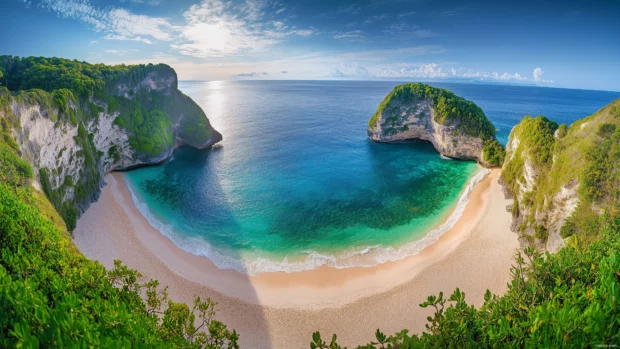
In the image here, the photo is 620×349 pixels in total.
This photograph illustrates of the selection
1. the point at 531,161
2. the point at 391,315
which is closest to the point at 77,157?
the point at 391,315

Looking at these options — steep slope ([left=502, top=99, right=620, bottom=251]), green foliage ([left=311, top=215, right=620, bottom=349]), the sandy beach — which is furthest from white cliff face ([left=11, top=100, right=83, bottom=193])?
steep slope ([left=502, top=99, right=620, bottom=251])

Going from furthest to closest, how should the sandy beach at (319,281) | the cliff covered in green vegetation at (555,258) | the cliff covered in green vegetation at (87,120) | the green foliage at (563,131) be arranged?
the green foliage at (563,131) → the cliff covered in green vegetation at (87,120) → the sandy beach at (319,281) → the cliff covered in green vegetation at (555,258)

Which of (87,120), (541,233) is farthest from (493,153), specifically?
(87,120)

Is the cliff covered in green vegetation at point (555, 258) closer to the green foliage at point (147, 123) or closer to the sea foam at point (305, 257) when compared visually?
the sea foam at point (305, 257)

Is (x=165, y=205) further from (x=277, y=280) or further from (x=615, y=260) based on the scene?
(x=615, y=260)

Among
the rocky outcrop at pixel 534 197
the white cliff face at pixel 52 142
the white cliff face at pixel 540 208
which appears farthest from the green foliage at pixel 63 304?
the rocky outcrop at pixel 534 197

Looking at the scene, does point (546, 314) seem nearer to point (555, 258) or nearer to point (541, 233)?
point (555, 258)
